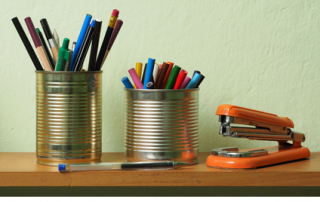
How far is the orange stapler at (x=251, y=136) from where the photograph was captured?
741 mm

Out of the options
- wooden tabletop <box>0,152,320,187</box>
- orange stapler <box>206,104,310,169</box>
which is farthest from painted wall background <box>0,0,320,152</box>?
wooden tabletop <box>0,152,320,187</box>

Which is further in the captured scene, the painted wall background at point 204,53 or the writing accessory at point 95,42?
the painted wall background at point 204,53

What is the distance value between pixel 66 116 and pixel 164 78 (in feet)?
0.59

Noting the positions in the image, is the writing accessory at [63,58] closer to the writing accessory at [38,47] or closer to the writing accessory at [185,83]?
the writing accessory at [38,47]

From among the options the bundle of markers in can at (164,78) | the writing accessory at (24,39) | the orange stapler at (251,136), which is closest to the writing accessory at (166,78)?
the bundle of markers in can at (164,78)

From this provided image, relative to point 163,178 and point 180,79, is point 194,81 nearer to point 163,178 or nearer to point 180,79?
point 180,79

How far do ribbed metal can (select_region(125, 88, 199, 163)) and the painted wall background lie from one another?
0.60 ft

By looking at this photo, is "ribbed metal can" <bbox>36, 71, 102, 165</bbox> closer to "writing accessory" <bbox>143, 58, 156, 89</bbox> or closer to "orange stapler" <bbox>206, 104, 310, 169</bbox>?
Result: "writing accessory" <bbox>143, 58, 156, 89</bbox>

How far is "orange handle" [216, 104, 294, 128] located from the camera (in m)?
0.74

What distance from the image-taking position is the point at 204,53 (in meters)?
0.94

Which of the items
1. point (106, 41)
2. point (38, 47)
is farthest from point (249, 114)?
point (38, 47)

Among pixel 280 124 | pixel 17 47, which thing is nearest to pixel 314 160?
pixel 280 124

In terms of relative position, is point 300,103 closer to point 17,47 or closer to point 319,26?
point 319,26

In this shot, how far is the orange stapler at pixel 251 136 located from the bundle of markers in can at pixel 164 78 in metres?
0.07
